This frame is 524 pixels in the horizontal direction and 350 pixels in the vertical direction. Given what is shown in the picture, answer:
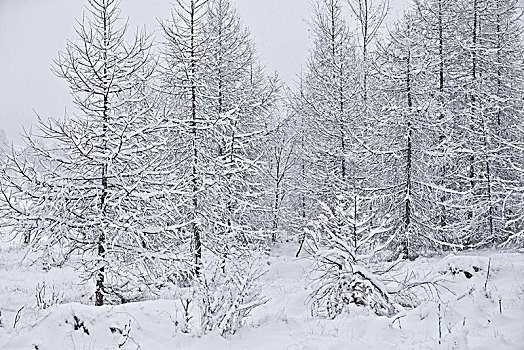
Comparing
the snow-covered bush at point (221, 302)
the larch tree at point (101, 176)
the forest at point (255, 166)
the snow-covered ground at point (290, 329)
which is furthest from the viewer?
the larch tree at point (101, 176)

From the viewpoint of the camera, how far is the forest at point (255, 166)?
7293 mm

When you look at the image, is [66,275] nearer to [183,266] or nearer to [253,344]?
[183,266]

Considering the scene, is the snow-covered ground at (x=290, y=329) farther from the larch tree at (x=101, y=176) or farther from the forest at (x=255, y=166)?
the larch tree at (x=101, y=176)

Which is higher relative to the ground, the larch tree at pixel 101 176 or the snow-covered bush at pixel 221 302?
the larch tree at pixel 101 176

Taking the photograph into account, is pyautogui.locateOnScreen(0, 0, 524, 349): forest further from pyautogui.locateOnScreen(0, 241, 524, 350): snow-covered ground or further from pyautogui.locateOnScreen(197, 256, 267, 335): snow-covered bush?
pyautogui.locateOnScreen(0, 241, 524, 350): snow-covered ground

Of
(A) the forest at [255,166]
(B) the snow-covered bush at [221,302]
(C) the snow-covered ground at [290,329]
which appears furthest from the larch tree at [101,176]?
(B) the snow-covered bush at [221,302]

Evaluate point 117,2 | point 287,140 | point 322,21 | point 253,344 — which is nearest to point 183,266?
point 253,344

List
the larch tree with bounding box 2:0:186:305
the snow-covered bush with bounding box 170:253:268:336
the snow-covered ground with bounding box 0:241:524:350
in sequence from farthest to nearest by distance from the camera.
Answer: the larch tree with bounding box 2:0:186:305 → the snow-covered bush with bounding box 170:253:268:336 → the snow-covered ground with bounding box 0:241:524:350

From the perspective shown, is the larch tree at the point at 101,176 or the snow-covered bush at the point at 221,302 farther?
the larch tree at the point at 101,176

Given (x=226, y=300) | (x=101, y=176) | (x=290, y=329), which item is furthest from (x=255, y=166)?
(x=290, y=329)

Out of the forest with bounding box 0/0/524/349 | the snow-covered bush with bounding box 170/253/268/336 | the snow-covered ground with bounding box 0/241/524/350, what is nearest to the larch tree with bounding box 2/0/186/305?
the forest with bounding box 0/0/524/349

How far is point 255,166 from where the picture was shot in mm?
13250

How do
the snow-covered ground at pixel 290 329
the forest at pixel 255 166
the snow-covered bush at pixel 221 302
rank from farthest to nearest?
the forest at pixel 255 166 → the snow-covered bush at pixel 221 302 → the snow-covered ground at pixel 290 329

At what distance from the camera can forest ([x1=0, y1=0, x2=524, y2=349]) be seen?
23.9 ft
